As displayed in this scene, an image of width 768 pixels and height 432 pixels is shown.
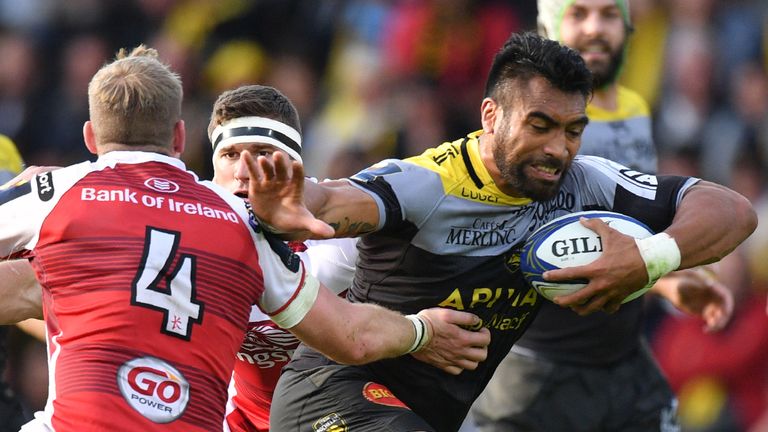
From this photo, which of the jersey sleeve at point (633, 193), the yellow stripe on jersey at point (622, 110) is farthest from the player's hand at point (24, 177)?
the yellow stripe on jersey at point (622, 110)

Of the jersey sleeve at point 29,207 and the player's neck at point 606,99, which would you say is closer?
the jersey sleeve at point 29,207

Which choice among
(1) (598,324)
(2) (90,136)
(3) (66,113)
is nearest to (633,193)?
(1) (598,324)

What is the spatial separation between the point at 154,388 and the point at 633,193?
236cm

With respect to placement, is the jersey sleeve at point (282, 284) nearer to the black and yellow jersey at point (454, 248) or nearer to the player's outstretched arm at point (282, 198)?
the player's outstretched arm at point (282, 198)

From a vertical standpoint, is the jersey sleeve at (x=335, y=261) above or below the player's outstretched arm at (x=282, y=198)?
below

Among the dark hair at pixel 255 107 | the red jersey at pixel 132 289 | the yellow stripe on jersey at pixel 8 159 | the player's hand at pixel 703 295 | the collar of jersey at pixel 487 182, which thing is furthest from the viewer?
the player's hand at pixel 703 295

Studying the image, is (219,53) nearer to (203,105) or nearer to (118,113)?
(203,105)

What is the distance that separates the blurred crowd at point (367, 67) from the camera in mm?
10188

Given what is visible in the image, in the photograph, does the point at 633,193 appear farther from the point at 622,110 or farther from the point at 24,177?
the point at 24,177

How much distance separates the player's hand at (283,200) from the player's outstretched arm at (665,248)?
44.6 inches

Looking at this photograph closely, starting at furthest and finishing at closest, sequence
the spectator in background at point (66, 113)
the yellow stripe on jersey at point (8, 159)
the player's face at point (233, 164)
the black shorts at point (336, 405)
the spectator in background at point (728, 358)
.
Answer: the spectator in background at point (66, 113) → the spectator in background at point (728, 358) → the yellow stripe on jersey at point (8, 159) → the player's face at point (233, 164) → the black shorts at point (336, 405)

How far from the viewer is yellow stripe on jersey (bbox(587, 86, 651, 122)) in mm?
7184

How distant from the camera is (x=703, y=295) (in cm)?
698

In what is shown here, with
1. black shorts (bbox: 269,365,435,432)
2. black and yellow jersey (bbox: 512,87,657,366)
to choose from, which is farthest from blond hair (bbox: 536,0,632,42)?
black shorts (bbox: 269,365,435,432)
